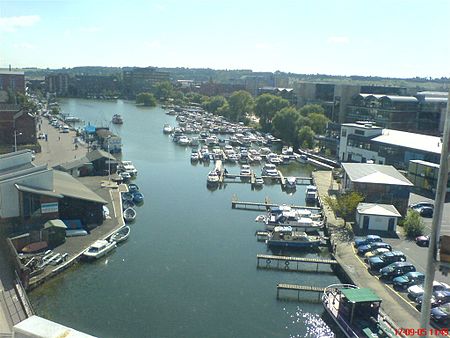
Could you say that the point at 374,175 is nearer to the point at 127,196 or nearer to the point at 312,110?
the point at 127,196

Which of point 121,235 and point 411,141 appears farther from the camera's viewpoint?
point 411,141

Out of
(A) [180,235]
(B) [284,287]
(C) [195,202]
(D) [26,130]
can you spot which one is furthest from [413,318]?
(D) [26,130]

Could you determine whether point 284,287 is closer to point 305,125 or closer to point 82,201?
point 82,201

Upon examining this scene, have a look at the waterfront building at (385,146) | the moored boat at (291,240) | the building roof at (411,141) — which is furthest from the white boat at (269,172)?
the moored boat at (291,240)

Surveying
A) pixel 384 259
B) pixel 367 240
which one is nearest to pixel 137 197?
pixel 367 240

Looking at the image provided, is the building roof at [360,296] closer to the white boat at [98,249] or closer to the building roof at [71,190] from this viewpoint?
the white boat at [98,249]

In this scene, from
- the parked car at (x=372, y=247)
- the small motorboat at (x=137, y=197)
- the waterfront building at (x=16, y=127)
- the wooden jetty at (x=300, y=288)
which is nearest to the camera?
the wooden jetty at (x=300, y=288)
